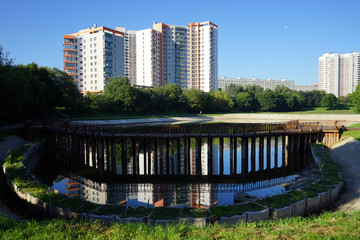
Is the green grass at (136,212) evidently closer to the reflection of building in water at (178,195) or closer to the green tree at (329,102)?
the reflection of building in water at (178,195)

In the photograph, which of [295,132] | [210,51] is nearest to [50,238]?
[295,132]

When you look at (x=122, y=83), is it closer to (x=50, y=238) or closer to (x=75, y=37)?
(x=75, y=37)

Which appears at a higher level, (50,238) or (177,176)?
(50,238)

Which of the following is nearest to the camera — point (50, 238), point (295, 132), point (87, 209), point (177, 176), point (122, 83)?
point (50, 238)

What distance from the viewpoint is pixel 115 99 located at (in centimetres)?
8088

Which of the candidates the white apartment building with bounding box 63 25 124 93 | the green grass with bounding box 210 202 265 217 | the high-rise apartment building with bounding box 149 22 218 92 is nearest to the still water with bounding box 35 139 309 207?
the green grass with bounding box 210 202 265 217

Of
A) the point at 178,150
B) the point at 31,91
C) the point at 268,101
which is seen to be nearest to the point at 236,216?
the point at 178,150

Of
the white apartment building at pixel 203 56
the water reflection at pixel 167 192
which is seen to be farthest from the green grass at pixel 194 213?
the white apartment building at pixel 203 56

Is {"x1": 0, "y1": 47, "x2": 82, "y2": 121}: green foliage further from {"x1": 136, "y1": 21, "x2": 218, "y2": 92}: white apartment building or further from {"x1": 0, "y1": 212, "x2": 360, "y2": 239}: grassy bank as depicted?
{"x1": 136, "y1": 21, "x2": 218, "y2": 92}: white apartment building

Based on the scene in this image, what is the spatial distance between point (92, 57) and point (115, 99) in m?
31.7

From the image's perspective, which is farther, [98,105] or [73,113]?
[98,105]

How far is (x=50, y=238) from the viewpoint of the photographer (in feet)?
31.0

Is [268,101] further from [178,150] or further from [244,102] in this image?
[178,150]

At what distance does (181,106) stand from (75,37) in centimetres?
4874
